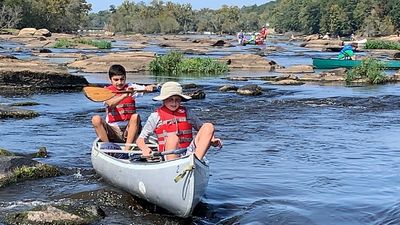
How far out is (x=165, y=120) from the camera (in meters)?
9.23

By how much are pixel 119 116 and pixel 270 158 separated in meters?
4.09

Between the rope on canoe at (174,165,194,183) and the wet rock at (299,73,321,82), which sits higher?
the rope on canoe at (174,165,194,183)

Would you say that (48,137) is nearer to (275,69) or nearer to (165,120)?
(165,120)

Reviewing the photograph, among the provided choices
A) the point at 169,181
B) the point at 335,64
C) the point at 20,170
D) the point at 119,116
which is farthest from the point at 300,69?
the point at 169,181

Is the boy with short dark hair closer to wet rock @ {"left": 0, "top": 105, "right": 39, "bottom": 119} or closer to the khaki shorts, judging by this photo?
the khaki shorts

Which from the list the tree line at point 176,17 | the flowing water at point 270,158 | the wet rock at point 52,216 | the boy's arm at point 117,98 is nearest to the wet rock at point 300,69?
the flowing water at point 270,158

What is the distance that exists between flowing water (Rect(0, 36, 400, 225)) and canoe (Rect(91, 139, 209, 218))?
36 cm

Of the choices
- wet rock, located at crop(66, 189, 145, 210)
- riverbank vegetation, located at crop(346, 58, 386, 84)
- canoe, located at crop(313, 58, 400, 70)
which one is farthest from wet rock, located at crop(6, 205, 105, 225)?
canoe, located at crop(313, 58, 400, 70)

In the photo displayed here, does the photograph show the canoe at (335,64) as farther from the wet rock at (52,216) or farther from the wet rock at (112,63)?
the wet rock at (52,216)

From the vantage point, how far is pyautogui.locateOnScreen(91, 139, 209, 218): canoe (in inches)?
324

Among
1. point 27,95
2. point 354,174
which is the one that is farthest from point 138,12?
point 354,174

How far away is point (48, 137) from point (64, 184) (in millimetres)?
5352

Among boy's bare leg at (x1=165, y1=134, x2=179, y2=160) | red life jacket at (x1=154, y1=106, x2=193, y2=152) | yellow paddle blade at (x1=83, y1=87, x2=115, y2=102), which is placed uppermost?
yellow paddle blade at (x1=83, y1=87, x2=115, y2=102)

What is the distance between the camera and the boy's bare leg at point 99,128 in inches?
419
